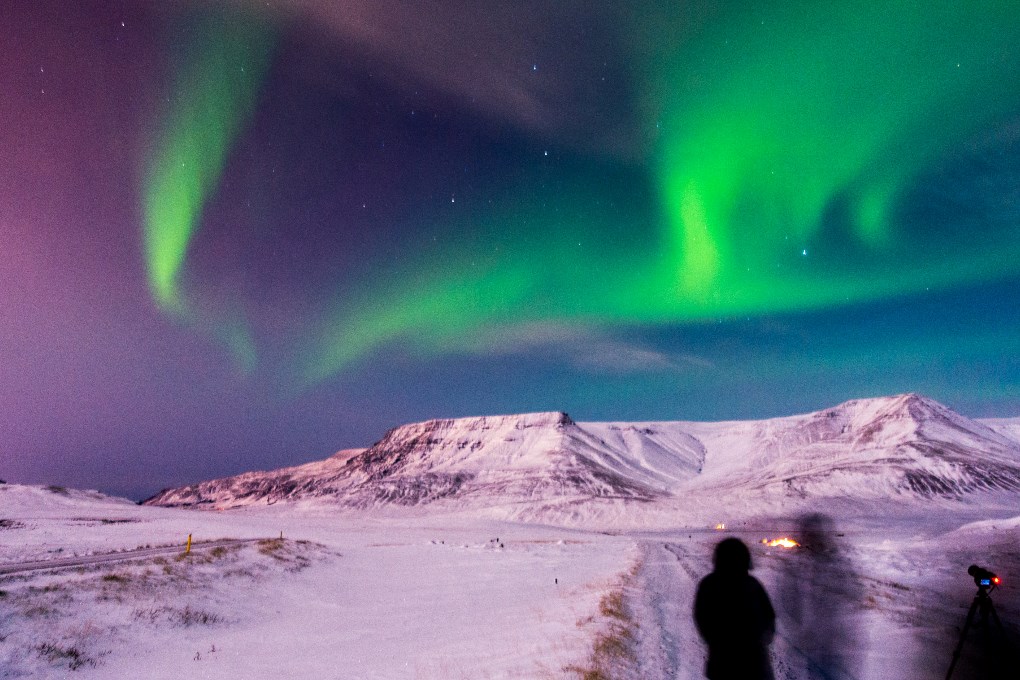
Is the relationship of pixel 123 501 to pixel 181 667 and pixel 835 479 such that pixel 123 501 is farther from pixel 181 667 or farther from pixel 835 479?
pixel 835 479

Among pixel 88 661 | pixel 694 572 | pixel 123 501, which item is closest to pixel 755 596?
pixel 88 661

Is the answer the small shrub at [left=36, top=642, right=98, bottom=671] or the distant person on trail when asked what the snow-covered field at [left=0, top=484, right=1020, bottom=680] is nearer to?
the small shrub at [left=36, top=642, right=98, bottom=671]

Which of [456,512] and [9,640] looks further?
[456,512]

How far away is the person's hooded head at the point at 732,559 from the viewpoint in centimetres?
705

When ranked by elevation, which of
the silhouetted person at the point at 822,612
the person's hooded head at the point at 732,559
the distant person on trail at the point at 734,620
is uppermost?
the person's hooded head at the point at 732,559

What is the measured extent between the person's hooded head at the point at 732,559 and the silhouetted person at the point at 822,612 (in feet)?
18.4

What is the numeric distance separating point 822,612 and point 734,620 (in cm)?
1879

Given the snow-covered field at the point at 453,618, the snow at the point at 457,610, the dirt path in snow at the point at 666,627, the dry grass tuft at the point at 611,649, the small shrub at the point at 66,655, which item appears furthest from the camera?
the small shrub at the point at 66,655

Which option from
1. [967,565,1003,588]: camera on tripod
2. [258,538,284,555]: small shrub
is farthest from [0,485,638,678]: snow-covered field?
[967,565,1003,588]: camera on tripod

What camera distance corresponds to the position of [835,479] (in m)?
155

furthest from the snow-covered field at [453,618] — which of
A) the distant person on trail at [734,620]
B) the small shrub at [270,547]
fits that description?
the distant person on trail at [734,620]

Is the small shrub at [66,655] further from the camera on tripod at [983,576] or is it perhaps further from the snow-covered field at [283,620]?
the camera on tripod at [983,576]

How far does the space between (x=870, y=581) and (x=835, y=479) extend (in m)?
147

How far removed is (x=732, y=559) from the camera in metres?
7.06
